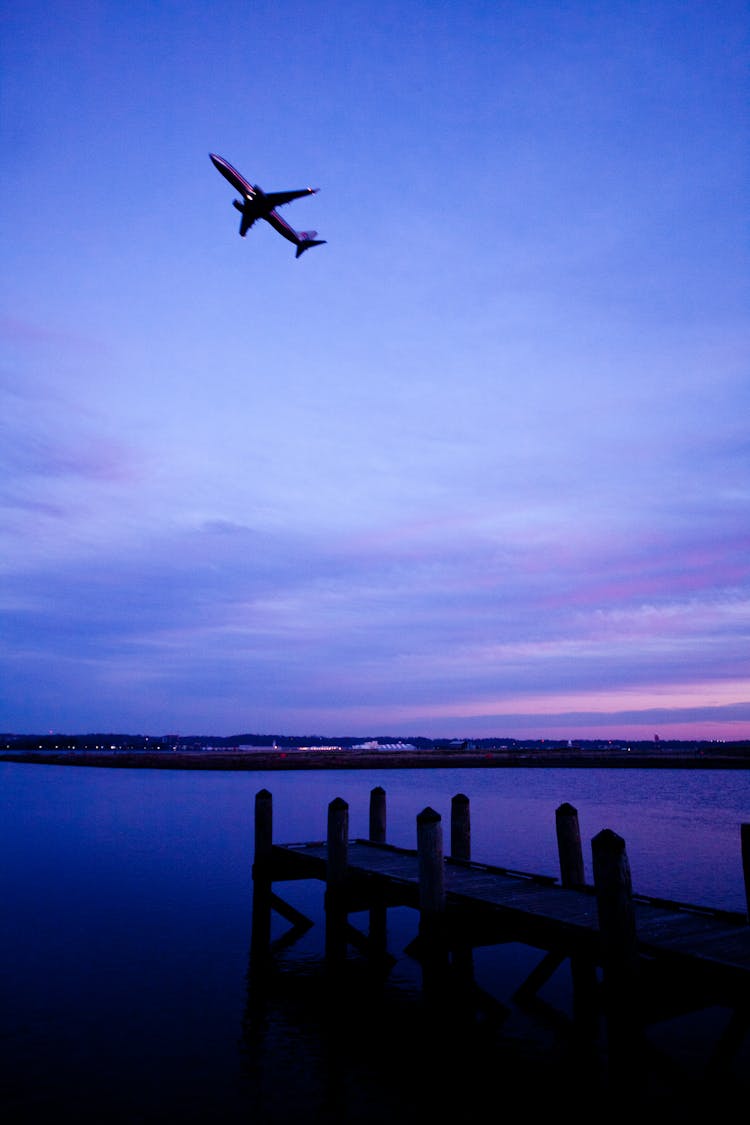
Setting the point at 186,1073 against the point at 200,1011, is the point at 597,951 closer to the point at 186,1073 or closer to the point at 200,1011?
the point at 186,1073

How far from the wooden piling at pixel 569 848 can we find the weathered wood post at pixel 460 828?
2.79m

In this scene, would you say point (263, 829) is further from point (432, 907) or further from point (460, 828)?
point (432, 907)

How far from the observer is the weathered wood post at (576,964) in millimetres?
12195

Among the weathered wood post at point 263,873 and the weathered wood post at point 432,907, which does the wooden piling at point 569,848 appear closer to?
the weathered wood post at point 432,907

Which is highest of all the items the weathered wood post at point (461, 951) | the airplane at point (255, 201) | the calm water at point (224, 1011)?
the airplane at point (255, 201)

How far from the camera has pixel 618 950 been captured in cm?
878

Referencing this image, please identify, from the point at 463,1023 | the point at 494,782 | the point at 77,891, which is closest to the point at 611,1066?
the point at 463,1023

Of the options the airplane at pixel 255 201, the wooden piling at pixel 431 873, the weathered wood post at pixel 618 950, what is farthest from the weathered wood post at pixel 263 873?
the airplane at pixel 255 201

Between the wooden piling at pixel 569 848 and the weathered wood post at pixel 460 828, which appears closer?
the wooden piling at pixel 569 848

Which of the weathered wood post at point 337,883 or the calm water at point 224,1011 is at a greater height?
the weathered wood post at point 337,883

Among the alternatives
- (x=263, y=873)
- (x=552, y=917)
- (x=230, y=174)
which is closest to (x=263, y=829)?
(x=263, y=873)

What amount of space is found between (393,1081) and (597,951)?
11.5 ft

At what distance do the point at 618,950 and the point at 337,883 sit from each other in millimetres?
7202

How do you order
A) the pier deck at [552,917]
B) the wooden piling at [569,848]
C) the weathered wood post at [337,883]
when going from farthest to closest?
the weathered wood post at [337,883], the wooden piling at [569,848], the pier deck at [552,917]
